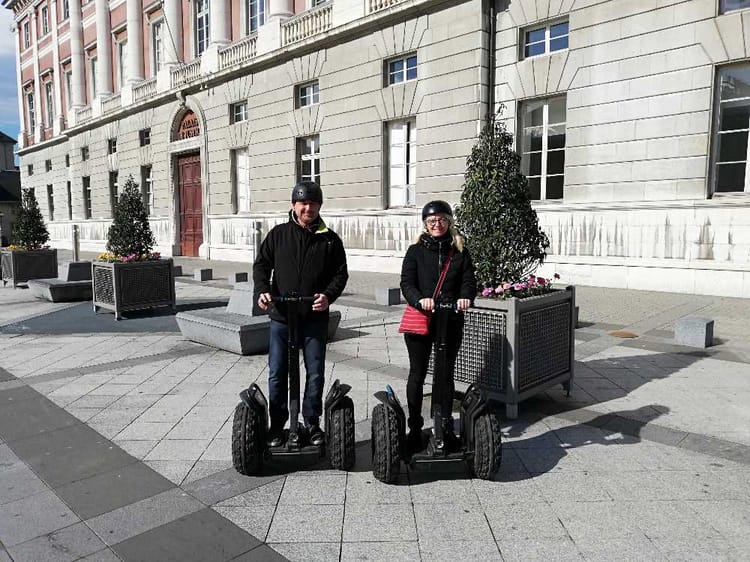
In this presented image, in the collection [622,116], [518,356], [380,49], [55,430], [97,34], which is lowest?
[55,430]

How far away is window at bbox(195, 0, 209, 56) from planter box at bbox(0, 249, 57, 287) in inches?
494

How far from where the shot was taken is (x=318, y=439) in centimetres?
345

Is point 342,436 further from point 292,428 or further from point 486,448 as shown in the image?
point 486,448

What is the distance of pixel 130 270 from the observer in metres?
9.16

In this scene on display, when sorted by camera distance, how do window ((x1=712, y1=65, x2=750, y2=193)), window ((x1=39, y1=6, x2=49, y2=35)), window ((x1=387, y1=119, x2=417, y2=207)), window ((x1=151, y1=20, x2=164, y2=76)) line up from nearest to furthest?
window ((x1=712, y1=65, x2=750, y2=193)) < window ((x1=387, y1=119, x2=417, y2=207)) < window ((x1=151, y1=20, x2=164, y2=76)) < window ((x1=39, y1=6, x2=49, y2=35))

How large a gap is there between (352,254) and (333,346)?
32.7 ft

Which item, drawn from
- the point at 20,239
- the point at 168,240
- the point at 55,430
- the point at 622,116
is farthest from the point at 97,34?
the point at 55,430

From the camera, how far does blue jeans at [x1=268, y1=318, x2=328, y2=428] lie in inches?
138

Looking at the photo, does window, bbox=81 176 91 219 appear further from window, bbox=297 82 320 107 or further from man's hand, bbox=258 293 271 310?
man's hand, bbox=258 293 271 310

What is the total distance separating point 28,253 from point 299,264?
12.8 m

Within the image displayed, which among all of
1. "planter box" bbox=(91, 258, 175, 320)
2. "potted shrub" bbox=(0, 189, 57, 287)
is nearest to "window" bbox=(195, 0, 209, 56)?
"potted shrub" bbox=(0, 189, 57, 287)

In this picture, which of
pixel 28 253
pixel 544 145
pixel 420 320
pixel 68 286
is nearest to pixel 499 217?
pixel 420 320

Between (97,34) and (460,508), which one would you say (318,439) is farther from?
(97,34)

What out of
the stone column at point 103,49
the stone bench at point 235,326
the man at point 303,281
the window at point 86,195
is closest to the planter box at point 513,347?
the man at point 303,281
